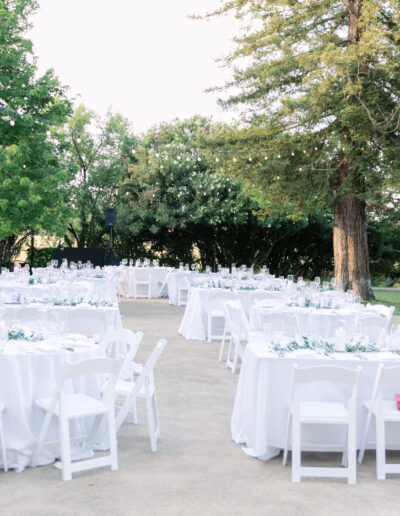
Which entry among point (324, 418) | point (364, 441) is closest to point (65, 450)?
point (324, 418)

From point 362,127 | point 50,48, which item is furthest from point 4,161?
point 362,127

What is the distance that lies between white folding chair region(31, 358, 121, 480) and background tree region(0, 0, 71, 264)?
13.7m

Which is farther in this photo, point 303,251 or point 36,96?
point 303,251

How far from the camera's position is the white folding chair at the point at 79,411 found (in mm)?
4344

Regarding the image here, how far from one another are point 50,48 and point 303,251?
41.1 feet

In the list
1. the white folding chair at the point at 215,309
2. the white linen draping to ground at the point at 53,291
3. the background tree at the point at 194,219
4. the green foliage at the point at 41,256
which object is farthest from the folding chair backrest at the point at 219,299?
the green foliage at the point at 41,256

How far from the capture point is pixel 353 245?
671 inches

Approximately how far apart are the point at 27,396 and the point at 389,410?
8.55 feet

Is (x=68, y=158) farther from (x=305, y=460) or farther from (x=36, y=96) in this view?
(x=305, y=460)

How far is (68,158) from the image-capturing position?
96.4 feet

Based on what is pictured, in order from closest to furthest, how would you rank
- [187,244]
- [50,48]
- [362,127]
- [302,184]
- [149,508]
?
1. [149,508]
2. [362,127]
3. [302,184]
4. [50,48]
5. [187,244]

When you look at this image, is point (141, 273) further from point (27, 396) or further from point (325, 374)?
point (325, 374)

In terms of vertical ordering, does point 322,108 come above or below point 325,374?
above

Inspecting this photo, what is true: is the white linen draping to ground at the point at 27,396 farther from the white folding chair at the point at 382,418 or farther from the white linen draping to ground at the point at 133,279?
the white linen draping to ground at the point at 133,279
